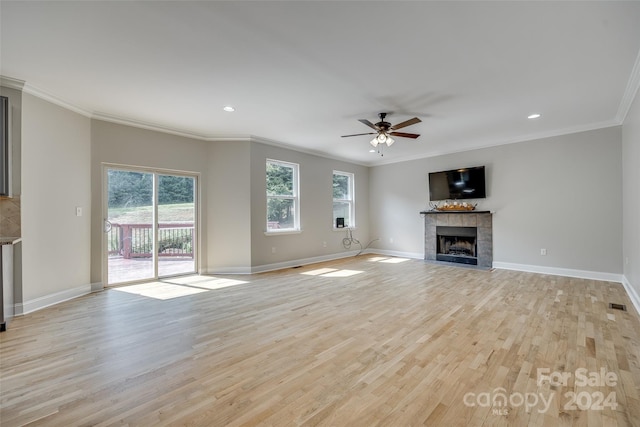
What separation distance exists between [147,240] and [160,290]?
1.08m

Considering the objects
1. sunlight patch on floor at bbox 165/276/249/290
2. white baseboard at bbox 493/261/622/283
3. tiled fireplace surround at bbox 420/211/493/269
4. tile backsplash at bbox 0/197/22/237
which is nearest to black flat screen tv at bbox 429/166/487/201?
tiled fireplace surround at bbox 420/211/493/269

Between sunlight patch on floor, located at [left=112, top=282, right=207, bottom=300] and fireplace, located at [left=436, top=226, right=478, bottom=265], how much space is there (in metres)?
5.37

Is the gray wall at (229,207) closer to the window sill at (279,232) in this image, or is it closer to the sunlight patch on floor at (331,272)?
the window sill at (279,232)

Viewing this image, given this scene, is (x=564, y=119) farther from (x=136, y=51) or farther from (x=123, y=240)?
(x=123, y=240)

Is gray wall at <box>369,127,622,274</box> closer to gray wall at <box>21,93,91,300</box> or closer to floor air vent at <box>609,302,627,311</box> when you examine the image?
floor air vent at <box>609,302,627,311</box>

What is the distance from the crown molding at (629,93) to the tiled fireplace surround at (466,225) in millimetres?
2463

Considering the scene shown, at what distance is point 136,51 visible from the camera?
8.34 ft

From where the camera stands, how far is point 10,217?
311cm

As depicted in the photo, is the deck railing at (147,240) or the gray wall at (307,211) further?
the gray wall at (307,211)

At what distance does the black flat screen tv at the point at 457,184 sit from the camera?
19.4 ft

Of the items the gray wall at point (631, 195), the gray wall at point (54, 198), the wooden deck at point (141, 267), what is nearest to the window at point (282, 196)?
the wooden deck at point (141, 267)

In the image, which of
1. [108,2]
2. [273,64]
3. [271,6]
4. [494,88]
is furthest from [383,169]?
[108,2]

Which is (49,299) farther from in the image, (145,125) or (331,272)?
(331,272)

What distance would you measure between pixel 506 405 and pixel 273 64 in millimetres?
3369
